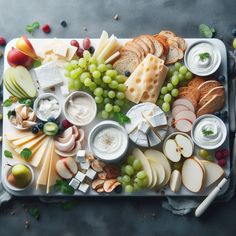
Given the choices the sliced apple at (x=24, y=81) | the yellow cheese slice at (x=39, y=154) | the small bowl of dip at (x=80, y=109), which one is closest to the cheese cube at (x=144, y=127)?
the small bowl of dip at (x=80, y=109)

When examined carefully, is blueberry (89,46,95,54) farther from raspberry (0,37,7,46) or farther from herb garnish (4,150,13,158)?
herb garnish (4,150,13,158)

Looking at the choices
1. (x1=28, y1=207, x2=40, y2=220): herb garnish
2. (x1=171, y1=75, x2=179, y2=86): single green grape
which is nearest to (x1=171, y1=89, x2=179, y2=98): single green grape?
(x1=171, y1=75, x2=179, y2=86): single green grape

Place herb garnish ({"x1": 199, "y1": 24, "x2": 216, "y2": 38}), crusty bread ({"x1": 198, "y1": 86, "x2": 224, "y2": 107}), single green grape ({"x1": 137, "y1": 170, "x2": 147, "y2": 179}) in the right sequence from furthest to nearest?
A: herb garnish ({"x1": 199, "y1": 24, "x2": 216, "y2": 38}), crusty bread ({"x1": 198, "y1": 86, "x2": 224, "y2": 107}), single green grape ({"x1": 137, "y1": 170, "x2": 147, "y2": 179})

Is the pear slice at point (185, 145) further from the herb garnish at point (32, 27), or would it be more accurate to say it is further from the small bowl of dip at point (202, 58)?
the herb garnish at point (32, 27)

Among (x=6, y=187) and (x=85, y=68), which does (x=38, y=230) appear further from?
(x=85, y=68)

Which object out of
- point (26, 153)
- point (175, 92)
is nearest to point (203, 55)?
point (175, 92)

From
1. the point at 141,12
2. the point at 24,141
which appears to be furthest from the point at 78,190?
the point at 141,12
